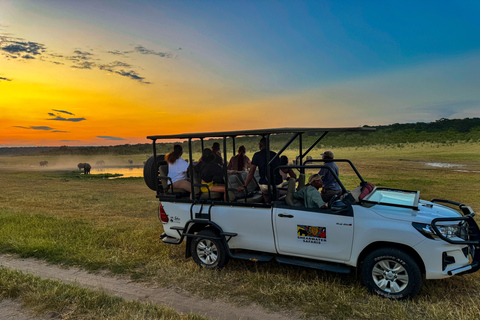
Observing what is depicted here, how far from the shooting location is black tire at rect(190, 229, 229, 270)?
671 centimetres

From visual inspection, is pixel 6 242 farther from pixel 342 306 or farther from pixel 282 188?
pixel 342 306

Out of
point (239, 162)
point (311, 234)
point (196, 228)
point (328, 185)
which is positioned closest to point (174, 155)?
point (196, 228)

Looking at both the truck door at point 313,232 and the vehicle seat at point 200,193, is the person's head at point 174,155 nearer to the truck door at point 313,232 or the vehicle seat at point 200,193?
the vehicle seat at point 200,193

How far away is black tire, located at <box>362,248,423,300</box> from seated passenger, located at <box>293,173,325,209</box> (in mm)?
1128

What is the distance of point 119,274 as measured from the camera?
691 cm

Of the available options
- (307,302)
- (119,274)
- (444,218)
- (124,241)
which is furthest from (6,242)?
(444,218)

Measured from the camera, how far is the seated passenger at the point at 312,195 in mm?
5914

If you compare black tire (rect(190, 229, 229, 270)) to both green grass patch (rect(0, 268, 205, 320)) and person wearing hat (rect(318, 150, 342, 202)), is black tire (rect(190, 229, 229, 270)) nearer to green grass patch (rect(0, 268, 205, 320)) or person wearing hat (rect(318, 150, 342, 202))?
green grass patch (rect(0, 268, 205, 320))

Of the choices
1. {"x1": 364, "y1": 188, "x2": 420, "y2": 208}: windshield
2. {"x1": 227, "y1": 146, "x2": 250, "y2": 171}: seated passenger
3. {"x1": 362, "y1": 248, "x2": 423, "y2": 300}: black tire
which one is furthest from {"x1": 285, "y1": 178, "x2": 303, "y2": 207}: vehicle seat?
{"x1": 227, "y1": 146, "x2": 250, "y2": 171}: seated passenger

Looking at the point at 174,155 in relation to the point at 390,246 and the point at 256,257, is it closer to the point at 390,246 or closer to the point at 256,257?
the point at 256,257

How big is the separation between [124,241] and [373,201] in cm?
614

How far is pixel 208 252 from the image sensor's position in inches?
272

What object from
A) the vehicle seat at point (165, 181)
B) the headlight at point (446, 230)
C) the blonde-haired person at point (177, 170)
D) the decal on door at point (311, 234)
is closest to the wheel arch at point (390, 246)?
the headlight at point (446, 230)

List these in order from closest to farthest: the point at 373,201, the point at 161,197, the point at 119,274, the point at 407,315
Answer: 1. the point at 407,315
2. the point at 373,201
3. the point at 119,274
4. the point at 161,197
